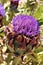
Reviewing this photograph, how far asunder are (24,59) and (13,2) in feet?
1.27

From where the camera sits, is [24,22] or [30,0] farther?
[30,0]

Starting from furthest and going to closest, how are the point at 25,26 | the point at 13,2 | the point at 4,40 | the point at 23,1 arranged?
the point at 23,1, the point at 13,2, the point at 4,40, the point at 25,26

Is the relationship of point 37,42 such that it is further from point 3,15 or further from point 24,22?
point 3,15

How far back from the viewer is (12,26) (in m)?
1.00

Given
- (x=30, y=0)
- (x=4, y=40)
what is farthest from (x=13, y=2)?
(x=4, y=40)

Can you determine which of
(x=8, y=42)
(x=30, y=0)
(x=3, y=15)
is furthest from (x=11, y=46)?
(x=30, y=0)

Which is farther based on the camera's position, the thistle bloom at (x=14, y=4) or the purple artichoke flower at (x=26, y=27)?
the thistle bloom at (x=14, y=4)

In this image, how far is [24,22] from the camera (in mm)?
987

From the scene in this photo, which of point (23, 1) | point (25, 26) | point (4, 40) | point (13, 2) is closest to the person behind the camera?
point (25, 26)

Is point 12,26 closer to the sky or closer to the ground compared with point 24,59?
closer to the sky

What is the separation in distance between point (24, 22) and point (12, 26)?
0.17 ft

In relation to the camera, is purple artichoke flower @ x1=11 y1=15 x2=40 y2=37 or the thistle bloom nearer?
purple artichoke flower @ x1=11 y1=15 x2=40 y2=37

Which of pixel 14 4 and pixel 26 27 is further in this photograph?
pixel 14 4

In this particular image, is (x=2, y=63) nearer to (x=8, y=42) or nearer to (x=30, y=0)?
(x=8, y=42)
